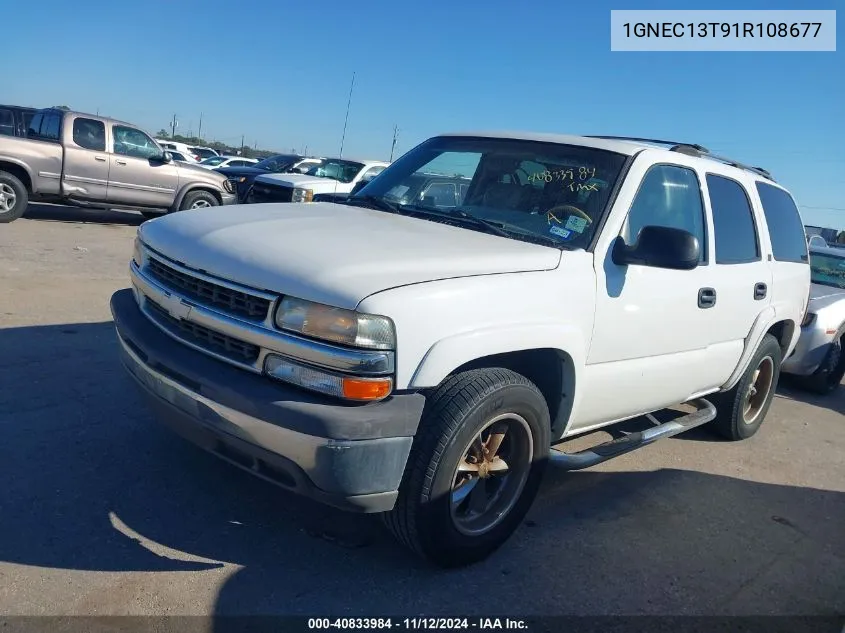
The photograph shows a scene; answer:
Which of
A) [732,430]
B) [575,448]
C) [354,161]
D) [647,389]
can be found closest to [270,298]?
[647,389]

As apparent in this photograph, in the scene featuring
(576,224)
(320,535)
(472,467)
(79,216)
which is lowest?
(79,216)

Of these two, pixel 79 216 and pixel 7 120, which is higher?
pixel 7 120

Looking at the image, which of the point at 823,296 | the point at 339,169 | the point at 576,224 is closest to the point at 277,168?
the point at 339,169

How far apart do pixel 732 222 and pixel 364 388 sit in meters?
3.06

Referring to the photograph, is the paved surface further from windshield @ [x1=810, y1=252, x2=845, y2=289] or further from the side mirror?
windshield @ [x1=810, y1=252, x2=845, y2=289]

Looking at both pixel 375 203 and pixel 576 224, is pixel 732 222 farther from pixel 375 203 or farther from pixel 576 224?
pixel 375 203

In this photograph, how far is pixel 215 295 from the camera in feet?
9.66

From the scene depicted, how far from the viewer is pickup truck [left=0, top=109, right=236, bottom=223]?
439 inches

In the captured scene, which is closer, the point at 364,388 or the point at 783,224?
the point at 364,388

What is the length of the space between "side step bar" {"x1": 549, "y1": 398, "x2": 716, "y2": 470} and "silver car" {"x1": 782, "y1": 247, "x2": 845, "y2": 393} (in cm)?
233

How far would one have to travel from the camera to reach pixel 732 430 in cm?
536

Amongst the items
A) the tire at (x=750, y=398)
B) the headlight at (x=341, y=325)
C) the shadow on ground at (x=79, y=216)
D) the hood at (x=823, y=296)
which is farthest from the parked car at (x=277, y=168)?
the headlight at (x=341, y=325)

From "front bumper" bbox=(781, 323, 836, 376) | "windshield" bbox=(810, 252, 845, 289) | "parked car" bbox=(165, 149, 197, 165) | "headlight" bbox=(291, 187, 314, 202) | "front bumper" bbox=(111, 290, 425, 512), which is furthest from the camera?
"parked car" bbox=(165, 149, 197, 165)

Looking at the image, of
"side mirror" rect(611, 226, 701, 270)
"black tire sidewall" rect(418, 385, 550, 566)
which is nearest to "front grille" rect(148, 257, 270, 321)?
"black tire sidewall" rect(418, 385, 550, 566)
